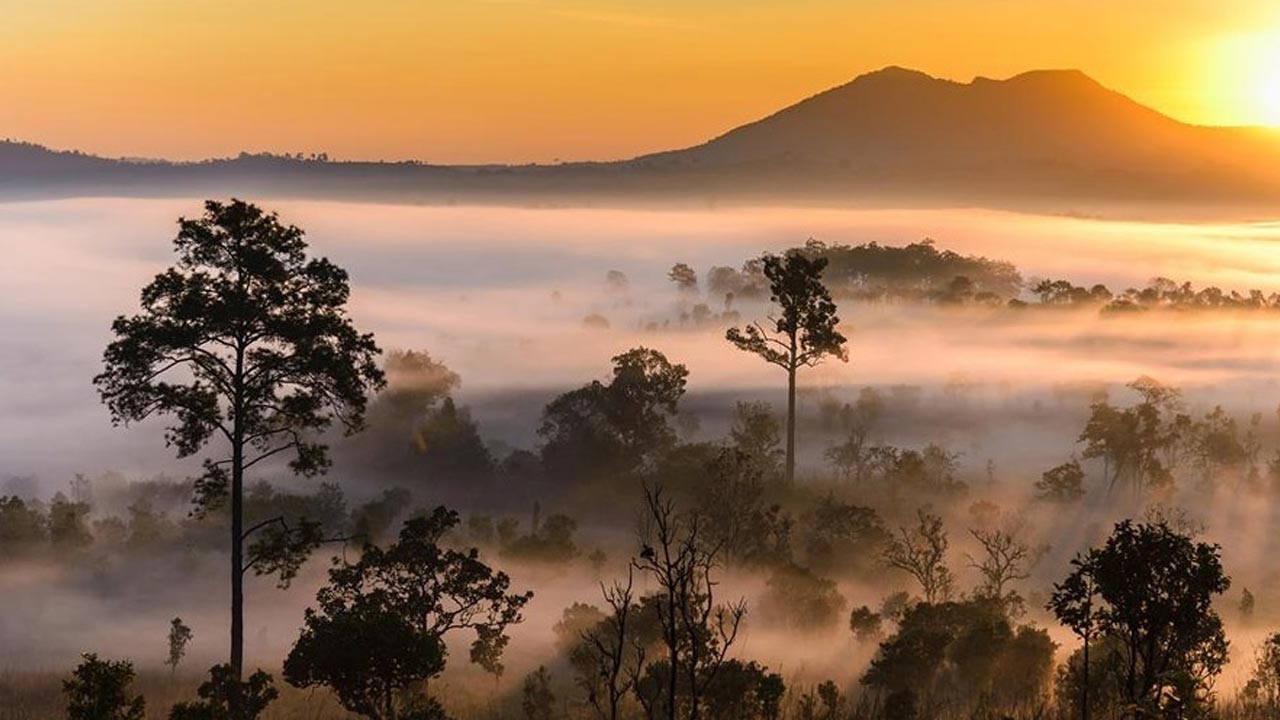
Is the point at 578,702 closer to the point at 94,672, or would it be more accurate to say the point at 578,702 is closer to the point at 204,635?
the point at 94,672

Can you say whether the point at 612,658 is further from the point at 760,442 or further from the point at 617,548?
the point at 760,442

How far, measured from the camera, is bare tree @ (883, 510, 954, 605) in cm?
5853

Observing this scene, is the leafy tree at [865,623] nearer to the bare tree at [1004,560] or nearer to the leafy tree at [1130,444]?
the bare tree at [1004,560]

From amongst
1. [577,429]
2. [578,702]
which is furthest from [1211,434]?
[578,702]

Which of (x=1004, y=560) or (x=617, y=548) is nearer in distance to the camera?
(x=1004, y=560)

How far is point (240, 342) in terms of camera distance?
105 ft

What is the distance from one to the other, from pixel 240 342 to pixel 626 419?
57464mm

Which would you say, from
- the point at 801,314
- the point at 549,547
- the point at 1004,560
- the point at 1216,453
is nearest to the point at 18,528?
the point at 549,547

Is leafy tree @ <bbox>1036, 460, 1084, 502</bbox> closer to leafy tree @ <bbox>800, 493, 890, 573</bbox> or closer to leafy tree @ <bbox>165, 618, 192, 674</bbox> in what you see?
leafy tree @ <bbox>800, 493, 890, 573</bbox>

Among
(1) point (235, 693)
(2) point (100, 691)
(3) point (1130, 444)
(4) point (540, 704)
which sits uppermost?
(2) point (100, 691)

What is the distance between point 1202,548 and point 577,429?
68.2 m

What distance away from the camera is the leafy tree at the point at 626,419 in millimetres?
88188

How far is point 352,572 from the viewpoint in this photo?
116 ft

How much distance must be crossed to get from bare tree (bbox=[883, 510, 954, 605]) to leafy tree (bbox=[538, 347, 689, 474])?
19303mm
